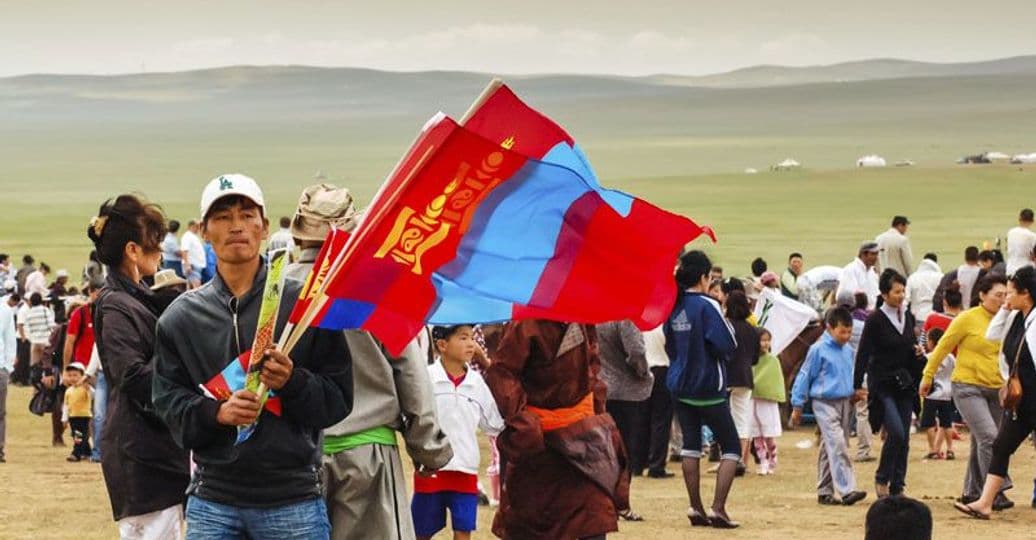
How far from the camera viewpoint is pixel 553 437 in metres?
9.20

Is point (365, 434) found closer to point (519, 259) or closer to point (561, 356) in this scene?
point (519, 259)

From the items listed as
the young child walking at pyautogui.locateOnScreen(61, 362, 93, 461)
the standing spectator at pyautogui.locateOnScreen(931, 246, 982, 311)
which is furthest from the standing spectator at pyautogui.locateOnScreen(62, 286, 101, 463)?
the standing spectator at pyautogui.locateOnScreen(931, 246, 982, 311)

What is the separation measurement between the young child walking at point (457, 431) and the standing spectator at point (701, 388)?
97.4 inches

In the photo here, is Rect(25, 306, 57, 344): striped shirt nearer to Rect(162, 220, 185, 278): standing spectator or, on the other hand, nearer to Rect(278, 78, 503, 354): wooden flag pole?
Rect(162, 220, 185, 278): standing spectator

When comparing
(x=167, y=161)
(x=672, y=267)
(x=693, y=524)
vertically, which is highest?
(x=167, y=161)

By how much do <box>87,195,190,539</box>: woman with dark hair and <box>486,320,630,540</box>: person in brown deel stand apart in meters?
2.08

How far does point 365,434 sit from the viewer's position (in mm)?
7113

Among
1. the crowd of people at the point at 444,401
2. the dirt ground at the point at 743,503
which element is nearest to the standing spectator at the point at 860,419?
the crowd of people at the point at 444,401

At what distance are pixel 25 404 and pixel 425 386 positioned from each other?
18551 millimetres

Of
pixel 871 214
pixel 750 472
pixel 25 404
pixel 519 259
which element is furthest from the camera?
pixel 871 214

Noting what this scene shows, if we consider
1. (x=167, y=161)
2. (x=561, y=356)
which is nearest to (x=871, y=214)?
(x=561, y=356)

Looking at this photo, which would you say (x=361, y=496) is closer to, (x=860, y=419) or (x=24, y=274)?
(x=860, y=419)

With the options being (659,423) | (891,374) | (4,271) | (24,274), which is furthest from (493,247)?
(24,274)

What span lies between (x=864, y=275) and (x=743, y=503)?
8.55 m
